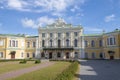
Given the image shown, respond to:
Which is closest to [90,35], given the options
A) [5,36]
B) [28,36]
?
[28,36]

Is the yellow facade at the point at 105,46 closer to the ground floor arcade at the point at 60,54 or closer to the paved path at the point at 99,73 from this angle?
the ground floor arcade at the point at 60,54

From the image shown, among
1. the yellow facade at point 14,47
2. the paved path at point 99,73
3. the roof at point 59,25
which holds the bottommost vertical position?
the paved path at point 99,73

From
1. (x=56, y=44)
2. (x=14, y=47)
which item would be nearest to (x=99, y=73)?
(x=56, y=44)

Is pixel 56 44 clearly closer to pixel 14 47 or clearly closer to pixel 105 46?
pixel 14 47

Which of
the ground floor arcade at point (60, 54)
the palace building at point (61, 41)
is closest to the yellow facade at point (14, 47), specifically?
the palace building at point (61, 41)

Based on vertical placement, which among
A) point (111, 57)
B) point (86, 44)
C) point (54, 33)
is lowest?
Answer: point (111, 57)

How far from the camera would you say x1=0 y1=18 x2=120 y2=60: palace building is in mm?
60156

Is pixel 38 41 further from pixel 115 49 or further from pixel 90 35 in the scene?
pixel 115 49

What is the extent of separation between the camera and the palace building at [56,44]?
6016 centimetres

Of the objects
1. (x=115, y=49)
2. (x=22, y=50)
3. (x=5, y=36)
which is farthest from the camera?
(x=22, y=50)

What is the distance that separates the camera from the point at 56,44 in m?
62.8

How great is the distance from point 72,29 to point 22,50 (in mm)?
19114

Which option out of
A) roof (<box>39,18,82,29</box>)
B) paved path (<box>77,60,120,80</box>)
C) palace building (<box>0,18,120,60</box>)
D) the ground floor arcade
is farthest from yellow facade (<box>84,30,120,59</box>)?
paved path (<box>77,60,120,80</box>)

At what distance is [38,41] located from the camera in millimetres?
64250
